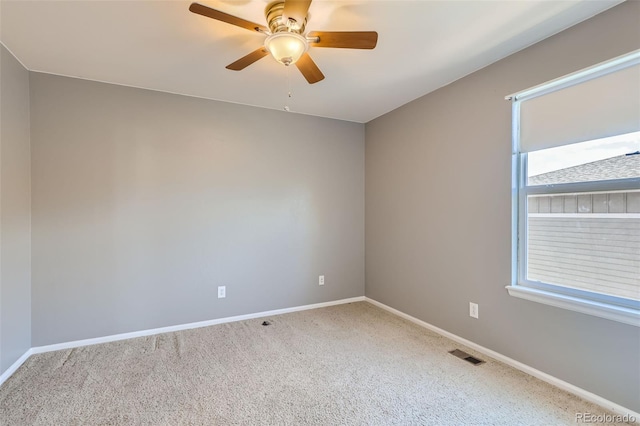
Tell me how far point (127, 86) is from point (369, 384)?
332cm

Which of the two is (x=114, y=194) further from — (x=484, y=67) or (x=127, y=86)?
(x=484, y=67)

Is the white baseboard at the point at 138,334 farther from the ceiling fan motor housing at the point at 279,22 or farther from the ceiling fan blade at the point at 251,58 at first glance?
the ceiling fan motor housing at the point at 279,22

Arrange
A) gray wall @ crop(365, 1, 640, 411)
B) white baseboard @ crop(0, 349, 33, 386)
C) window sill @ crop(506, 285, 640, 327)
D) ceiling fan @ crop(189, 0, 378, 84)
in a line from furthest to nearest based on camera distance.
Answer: white baseboard @ crop(0, 349, 33, 386) → gray wall @ crop(365, 1, 640, 411) → window sill @ crop(506, 285, 640, 327) → ceiling fan @ crop(189, 0, 378, 84)

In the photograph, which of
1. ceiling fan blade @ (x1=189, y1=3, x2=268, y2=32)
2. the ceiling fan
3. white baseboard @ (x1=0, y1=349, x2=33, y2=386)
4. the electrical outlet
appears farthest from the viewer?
the electrical outlet

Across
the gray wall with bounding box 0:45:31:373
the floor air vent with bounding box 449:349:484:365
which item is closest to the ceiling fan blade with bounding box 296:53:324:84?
the gray wall with bounding box 0:45:31:373

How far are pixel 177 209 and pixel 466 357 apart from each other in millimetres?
2973

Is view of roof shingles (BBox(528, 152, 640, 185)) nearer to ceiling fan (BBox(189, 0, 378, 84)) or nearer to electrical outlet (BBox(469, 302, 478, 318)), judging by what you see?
electrical outlet (BBox(469, 302, 478, 318))

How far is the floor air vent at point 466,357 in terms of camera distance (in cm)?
242

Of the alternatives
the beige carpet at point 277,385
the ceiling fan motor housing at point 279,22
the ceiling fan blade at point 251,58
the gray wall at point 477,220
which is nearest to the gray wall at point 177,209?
the beige carpet at point 277,385

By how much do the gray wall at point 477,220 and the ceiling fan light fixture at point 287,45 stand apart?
65.3 inches

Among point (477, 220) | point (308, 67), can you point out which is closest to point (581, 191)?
point (477, 220)

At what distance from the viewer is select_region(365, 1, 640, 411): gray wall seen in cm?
188

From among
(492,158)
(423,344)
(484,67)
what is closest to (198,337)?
(423,344)

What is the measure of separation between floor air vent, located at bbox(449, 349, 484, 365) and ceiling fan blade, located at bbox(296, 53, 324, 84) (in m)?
2.45
